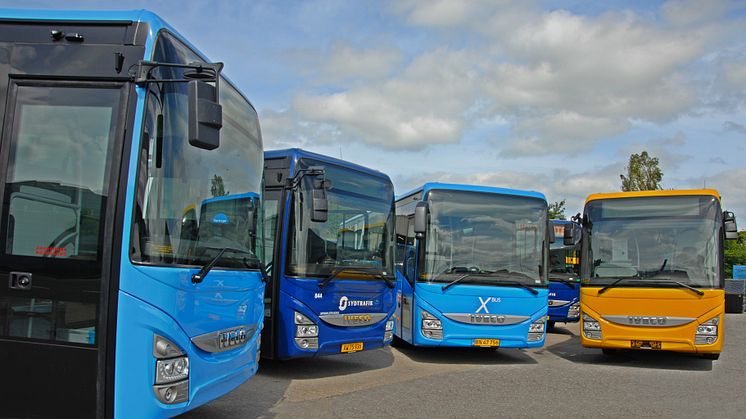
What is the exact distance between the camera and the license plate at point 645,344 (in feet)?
38.7

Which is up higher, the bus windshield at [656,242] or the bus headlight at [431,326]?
the bus windshield at [656,242]

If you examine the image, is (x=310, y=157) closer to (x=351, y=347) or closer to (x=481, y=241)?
(x=351, y=347)

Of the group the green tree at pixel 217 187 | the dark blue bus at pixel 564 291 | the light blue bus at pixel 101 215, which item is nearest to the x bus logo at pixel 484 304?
the dark blue bus at pixel 564 291

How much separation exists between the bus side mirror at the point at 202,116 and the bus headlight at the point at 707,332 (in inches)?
376

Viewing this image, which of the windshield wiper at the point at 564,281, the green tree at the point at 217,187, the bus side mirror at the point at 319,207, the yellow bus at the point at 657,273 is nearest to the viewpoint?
the green tree at the point at 217,187

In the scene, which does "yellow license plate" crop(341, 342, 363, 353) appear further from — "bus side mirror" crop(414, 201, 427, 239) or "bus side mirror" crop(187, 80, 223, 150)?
"bus side mirror" crop(187, 80, 223, 150)

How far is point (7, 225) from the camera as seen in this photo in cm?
505

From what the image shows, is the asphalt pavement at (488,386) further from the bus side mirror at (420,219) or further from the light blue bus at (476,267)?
the bus side mirror at (420,219)

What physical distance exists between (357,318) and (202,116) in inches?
233

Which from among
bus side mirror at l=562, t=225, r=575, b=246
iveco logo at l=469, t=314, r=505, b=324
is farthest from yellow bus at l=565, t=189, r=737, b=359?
iveco logo at l=469, t=314, r=505, b=324

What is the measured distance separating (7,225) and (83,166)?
2.24ft

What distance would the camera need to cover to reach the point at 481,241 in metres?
12.1

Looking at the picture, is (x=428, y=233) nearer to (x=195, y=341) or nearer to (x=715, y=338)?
(x=715, y=338)

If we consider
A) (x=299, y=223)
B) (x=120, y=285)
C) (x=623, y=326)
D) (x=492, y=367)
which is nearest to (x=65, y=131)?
(x=120, y=285)
